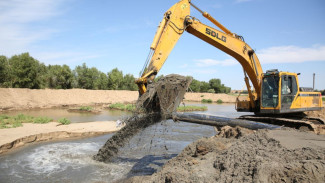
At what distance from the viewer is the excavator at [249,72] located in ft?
25.3

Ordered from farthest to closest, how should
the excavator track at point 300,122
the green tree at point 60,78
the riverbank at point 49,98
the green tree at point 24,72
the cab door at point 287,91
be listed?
the green tree at point 60,78 < the green tree at point 24,72 < the riverbank at point 49,98 < the cab door at point 287,91 < the excavator track at point 300,122

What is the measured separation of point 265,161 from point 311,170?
72cm

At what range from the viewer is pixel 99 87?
57.1m

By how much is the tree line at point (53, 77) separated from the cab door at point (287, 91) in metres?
24.6

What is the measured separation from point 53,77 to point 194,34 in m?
44.6

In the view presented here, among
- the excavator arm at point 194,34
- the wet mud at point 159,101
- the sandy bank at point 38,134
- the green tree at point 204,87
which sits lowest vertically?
the sandy bank at point 38,134

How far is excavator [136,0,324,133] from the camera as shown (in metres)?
7.70

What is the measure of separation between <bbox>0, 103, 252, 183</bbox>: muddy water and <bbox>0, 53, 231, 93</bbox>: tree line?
24.1 meters

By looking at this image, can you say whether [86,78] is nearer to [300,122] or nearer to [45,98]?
[45,98]

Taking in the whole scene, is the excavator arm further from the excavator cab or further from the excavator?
the excavator cab

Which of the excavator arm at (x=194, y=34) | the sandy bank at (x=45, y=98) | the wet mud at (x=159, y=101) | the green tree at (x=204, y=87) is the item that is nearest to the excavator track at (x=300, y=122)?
the excavator arm at (x=194, y=34)

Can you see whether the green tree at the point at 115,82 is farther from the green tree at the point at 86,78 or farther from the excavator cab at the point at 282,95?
the excavator cab at the point at 282,95

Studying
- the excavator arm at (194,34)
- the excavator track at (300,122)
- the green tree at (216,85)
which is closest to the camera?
the excavator arm at (194,34)

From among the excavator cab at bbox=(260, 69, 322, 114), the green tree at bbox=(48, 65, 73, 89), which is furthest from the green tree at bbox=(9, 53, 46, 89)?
the excavator cab at bbox=(260, 69, 322, 114)
